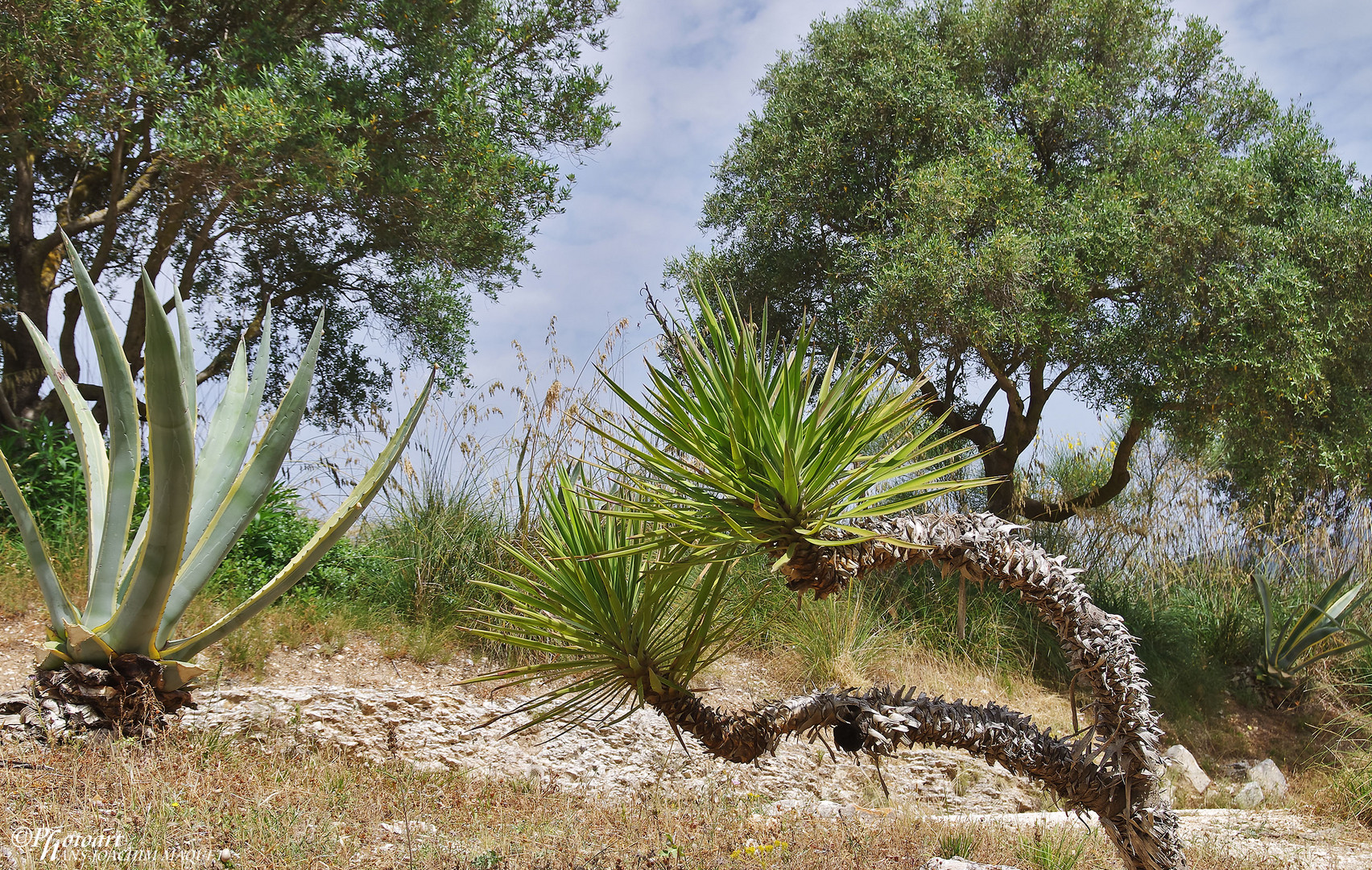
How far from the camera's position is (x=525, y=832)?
3.53 m

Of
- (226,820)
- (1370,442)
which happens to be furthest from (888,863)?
(1370,442)

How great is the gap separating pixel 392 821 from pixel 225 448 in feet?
6.41

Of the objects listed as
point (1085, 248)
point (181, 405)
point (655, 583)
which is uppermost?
point (1085, 248)

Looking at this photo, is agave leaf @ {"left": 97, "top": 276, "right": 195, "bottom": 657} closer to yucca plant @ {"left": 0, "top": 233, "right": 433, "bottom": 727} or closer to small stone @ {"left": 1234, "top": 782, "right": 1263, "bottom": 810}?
yucca plant @ {"left": 0, "top": 233, "right": 433, "bottom": 727}

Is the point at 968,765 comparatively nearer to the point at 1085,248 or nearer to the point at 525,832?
the point at 525,832

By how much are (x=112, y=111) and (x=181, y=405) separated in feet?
15.6

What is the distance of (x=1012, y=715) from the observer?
2627 millimetres

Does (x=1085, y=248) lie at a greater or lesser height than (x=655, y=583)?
greater

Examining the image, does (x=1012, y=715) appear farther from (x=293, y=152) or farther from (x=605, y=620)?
(x=293, y=152)

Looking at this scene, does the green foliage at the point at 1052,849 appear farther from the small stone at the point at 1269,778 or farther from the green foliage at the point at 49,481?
the green foliage at the point at 49,481

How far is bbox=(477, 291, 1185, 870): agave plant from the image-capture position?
6.78 feet

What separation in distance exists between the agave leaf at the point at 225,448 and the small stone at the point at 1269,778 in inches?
313

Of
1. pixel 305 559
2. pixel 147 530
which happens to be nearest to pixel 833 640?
pixel 305 559

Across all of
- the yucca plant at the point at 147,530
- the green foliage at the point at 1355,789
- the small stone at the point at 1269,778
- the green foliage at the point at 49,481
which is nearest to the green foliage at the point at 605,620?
the yucca plant at the point at 147,530
